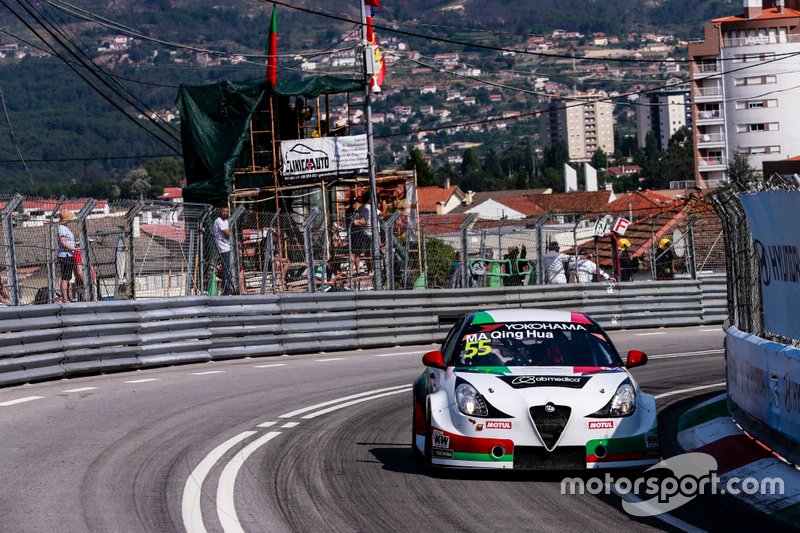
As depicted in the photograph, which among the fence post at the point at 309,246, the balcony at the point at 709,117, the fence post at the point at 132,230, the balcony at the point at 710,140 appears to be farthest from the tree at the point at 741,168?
the fence post at the point at 132,230

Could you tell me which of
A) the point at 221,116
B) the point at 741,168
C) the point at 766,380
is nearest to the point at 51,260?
the point at 766,380

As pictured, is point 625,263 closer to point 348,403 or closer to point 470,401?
point 348,403

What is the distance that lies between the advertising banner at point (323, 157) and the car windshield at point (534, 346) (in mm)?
25838

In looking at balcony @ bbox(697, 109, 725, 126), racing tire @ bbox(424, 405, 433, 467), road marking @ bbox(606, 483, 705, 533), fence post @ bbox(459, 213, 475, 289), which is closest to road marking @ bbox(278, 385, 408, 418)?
racing tire @ bbox(424, 405, 433, 467)

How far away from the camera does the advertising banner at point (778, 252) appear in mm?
9867

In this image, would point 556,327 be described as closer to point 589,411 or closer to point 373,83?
point 589,411

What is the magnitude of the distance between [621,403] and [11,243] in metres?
9.84

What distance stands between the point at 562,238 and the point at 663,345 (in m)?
59.4

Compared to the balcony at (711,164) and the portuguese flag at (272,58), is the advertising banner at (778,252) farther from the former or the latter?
the balcony at (711,164)

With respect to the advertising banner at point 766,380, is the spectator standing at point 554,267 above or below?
above

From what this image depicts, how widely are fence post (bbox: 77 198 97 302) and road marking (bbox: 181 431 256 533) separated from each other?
665cm

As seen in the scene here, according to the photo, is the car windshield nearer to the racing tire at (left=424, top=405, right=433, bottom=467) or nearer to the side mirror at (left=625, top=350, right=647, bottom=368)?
the side mirror at (left=625, top=350, right=647, bottom=368)

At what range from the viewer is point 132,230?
59.8 feet

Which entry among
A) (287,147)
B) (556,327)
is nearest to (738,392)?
(556,327)
